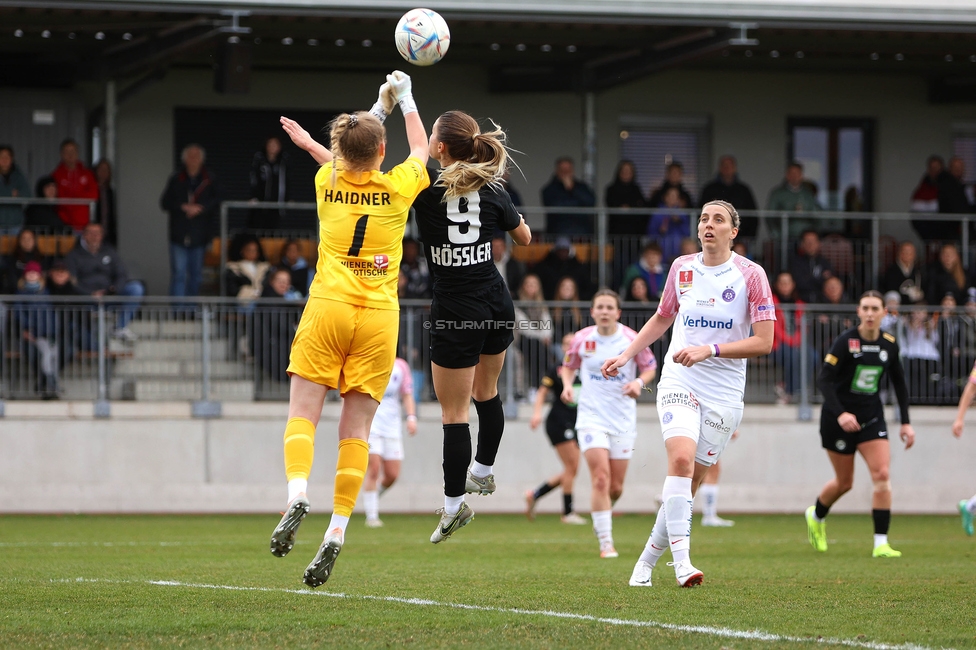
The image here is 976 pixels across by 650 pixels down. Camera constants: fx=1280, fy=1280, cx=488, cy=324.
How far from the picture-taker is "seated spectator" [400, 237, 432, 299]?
1827 centimetres

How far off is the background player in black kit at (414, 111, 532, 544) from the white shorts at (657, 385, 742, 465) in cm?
113

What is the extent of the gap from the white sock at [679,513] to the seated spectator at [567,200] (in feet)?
Answer: 42.0

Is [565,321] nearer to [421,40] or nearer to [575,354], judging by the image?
[575,354]

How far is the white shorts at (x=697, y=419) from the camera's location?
7910 millimetres

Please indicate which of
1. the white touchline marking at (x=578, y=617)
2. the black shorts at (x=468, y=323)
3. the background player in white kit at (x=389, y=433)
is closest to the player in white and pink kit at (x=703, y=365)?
the black shorts at (x=468, y=323)

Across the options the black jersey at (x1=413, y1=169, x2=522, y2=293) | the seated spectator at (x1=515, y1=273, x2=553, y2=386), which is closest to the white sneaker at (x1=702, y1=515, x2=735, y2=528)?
the seated spectator at (x1=515, y1=273, x2=553, y2=386)

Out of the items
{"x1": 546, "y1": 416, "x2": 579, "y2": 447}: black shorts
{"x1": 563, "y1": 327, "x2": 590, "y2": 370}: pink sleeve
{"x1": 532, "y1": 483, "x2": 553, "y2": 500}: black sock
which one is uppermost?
{"x1": 563, "y1": 327, "x2": 590, "y2": 370}: pink sleeve

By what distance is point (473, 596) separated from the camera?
25.0 feet

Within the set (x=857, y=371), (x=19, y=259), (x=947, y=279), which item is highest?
(x=19, y=259)

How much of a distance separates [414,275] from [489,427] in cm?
1062

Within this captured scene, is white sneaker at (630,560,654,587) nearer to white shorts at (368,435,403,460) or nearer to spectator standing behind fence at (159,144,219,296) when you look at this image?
white shorts at (368,435,403,460)

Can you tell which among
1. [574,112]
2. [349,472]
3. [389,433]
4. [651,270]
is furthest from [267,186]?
[349,472]

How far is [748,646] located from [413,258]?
43.4ft

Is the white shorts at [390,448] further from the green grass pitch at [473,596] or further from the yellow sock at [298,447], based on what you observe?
the yellow sock at [298,447]
